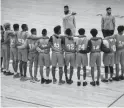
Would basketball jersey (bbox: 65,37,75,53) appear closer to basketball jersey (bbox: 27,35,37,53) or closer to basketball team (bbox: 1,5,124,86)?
basketball team (bbox: 1,5,124,86)

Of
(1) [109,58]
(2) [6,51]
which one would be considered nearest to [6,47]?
(2) [6,51]

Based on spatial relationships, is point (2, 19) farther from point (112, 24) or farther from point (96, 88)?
point (96, 88)

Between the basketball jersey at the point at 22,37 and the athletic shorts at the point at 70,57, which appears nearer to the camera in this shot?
the athletic shorts at the point at 70,57

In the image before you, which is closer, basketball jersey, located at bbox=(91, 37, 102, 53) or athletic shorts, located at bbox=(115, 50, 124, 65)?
basketball jersey, located at bbox=(91, 37, 102, 53)

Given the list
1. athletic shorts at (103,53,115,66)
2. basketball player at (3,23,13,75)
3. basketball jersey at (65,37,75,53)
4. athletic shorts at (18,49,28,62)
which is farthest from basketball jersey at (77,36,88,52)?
basketball player at (3,23,13,75)

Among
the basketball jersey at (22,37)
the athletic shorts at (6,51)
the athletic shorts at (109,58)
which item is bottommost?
the athletic shorts at (109,58)

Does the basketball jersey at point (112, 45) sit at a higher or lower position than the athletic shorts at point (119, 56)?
higher

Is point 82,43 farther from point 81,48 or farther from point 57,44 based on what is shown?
point 57,44

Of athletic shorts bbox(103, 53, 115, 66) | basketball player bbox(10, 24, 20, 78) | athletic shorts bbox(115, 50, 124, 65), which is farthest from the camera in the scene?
basketball player bbox(10, 24, 20, 78)

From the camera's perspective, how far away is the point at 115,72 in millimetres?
12891

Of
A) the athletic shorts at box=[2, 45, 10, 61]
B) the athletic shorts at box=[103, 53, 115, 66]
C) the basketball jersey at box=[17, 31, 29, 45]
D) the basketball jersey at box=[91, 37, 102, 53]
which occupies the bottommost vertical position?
the athletic shorts at box=[103, 53, 115, 66]

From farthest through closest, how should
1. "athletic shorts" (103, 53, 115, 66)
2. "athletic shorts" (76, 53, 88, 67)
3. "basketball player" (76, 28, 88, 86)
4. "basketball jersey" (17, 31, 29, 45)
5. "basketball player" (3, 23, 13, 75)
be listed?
"basketball player" (3, 23, 13, 75) → "basketball jersey" (17, 31, 29, 45) → "athletic shorts" (103, 53, 115, 66) → "athletic shorts" (76, 53, 88, 67) → "basketball player" (76, 28, 88, 86)

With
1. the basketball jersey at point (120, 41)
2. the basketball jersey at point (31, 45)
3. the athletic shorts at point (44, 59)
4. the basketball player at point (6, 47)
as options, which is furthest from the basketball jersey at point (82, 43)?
the basketball player at point (6, 47)

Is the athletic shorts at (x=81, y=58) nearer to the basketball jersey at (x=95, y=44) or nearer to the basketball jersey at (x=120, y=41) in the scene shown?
the basketball jersey at (x=95, y=44)
